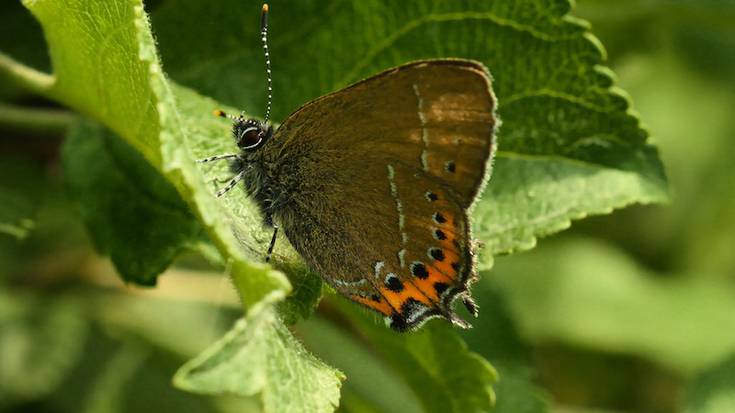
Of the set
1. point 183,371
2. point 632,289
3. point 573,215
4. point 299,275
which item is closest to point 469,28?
point 573,215

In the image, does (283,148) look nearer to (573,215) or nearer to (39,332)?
(573,215)

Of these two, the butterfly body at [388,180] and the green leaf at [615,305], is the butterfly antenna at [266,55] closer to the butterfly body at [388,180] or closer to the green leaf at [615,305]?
the butterfly body at [388,180]

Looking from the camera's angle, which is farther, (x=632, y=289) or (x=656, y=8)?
(x=632, y=289)

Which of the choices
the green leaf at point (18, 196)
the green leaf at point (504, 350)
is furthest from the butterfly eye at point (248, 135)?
the green leaf at point (504, 350)

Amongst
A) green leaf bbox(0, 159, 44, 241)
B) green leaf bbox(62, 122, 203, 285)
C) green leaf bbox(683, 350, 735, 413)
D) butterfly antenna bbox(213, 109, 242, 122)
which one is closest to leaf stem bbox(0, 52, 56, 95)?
green leaf bbox(62, 122, 203, 285)

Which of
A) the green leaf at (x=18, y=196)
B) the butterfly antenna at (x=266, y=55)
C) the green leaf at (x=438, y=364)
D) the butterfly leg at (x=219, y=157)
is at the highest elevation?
the butterfly antenna at (x=266, y=55)

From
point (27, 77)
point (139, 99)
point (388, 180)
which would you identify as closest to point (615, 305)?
point (388, 180)
